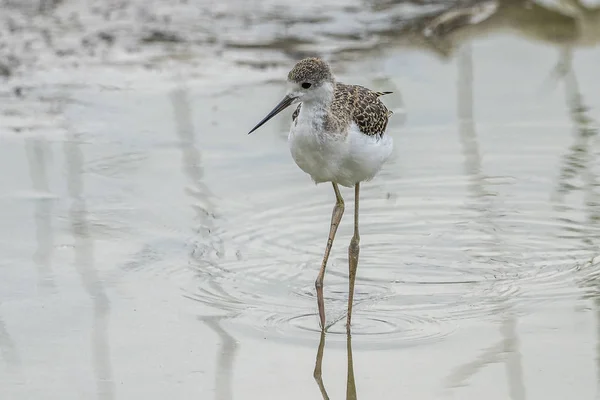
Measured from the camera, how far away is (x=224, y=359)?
244 inches

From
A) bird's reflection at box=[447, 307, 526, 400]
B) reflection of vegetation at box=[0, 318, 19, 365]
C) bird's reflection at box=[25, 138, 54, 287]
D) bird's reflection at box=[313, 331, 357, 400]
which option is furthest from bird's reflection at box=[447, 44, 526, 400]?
bird's reflection at box=[25, 138, 54, 287]

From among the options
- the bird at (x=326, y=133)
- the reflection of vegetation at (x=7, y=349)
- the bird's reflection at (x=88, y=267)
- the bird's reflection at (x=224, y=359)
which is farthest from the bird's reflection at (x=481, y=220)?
the reflection of vegetation at (x=7, y=349)

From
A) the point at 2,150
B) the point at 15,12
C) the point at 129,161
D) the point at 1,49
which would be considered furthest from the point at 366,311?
the point at 15,12

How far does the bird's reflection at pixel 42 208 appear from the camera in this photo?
750cm

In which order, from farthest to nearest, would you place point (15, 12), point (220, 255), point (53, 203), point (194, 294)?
point (15, 12) → point (53, 203) → point (220, 255) → point (194, 294)

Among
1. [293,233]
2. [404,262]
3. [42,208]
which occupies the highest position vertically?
[42,208]

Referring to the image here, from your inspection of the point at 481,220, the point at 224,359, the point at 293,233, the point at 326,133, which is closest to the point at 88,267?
the point at 293,233

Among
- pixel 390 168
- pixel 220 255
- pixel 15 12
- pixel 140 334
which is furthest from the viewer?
pixel 15 12

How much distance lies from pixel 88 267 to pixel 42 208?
4.01 ft

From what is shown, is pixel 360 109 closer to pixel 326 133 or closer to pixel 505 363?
pixel 326 133

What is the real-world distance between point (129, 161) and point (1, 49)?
352 centimetres

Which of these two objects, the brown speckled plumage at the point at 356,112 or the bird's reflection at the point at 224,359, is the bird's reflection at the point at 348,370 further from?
the brown speckled plumage at the point at 356,112

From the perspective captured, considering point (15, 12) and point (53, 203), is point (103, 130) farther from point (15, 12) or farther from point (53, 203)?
point (15, 12)

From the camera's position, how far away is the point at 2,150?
381 inches
